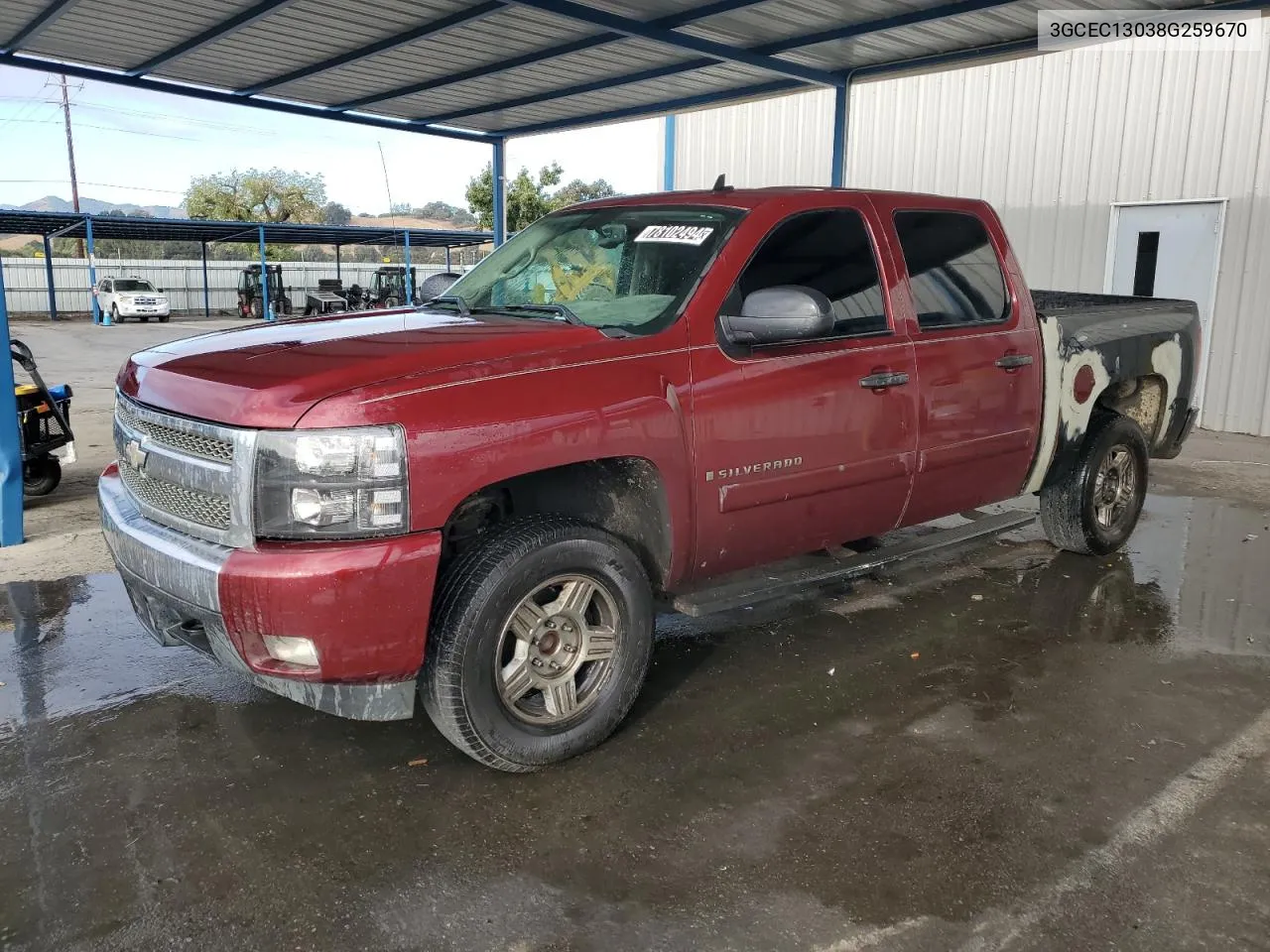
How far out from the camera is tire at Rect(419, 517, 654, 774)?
3.23m

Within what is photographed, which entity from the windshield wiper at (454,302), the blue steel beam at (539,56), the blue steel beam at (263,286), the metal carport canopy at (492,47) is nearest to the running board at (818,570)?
the windshield wiper at (454,302)

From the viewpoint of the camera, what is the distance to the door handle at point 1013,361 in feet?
16.0

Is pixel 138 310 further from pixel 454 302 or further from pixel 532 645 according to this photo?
pixel 532 645

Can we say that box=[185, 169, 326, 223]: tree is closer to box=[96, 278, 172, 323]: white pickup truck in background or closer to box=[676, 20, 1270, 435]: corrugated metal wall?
box=[96, 278, 172, 323]: white pickup truck in background

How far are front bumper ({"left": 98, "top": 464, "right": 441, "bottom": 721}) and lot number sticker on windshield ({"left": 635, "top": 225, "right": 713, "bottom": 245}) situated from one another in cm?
168

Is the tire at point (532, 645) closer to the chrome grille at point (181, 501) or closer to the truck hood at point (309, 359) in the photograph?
the truck hood at point (309, 359)

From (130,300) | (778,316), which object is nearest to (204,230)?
(130,300)

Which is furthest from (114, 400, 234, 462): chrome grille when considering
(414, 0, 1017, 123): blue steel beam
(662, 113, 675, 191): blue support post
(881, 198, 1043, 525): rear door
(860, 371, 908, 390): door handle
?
(662, 113, 675, 191): blue support post

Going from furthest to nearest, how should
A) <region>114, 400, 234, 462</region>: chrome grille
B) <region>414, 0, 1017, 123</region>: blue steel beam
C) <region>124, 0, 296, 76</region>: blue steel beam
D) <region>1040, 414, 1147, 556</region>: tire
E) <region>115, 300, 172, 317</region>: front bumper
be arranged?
<region>115, 300, 172, 317</region>: front bumper < <region>124, 0, 296, 76</region>: blue steel beam < <region>414, 0, 1017, 123</region>: blue steel beam < <region>1040, 414, 1147, 556</region>: tire < <region>114, 400, 234, 462</region>: chrome grille

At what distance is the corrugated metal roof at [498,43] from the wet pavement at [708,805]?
5.41 metres

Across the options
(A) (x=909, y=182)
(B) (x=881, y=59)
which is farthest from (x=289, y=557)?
(A) (x=909, y=182)

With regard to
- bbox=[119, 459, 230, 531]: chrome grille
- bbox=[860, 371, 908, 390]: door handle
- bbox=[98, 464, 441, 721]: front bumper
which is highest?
bbox=[860, 371, 908, 390]: door handle

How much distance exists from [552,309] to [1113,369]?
336cm

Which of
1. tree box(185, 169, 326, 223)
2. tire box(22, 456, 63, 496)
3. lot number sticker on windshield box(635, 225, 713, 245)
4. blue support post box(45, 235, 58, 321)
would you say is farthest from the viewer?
tree box(185, 169, 326, 223)
